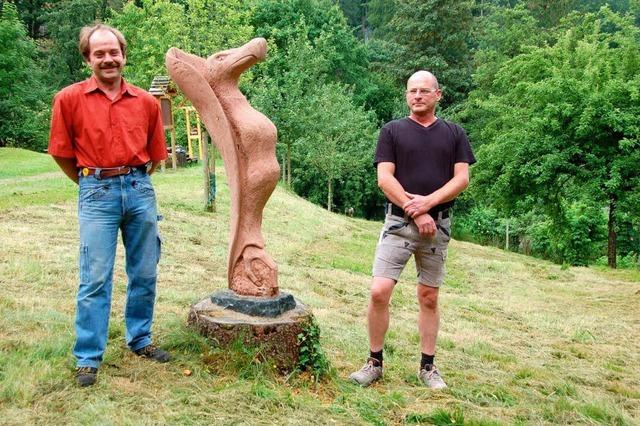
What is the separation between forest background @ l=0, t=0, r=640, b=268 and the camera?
15.0 meters

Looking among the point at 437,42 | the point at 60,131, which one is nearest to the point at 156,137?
the point at 60,131

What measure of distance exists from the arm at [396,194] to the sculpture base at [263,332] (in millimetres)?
1027

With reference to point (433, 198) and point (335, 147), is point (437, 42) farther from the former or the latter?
point (433, 198)

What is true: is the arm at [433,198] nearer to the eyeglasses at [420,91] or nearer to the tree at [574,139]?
the eyeglasses at [420,91]

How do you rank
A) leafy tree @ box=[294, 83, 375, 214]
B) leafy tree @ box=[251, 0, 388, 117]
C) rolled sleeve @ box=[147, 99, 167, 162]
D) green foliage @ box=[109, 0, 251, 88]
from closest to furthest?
rolled sleeve @ box=[147, 99, 167, 162]
green foliage @ box=[109, 0, 251, 88]
leafy tree @ box=[294, 83, 375, 214]
leafy tree @ box=[251, 0, 388, 117]

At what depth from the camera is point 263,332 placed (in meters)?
4.24

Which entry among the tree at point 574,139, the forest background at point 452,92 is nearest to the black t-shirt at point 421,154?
the tree at point 574,139

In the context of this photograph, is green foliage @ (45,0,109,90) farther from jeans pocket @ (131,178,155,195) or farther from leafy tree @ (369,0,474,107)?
jeans pocket @ (131,178,155,195)

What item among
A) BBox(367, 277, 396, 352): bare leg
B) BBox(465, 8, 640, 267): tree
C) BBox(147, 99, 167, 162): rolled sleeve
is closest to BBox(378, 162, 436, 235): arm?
BBox(367, 277, 396, 352): bare leg

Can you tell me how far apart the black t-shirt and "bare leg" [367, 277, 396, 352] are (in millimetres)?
574

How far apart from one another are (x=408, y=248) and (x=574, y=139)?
12344 millimetres

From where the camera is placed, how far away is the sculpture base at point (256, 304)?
14.5 ft

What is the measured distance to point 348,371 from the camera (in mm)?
4691

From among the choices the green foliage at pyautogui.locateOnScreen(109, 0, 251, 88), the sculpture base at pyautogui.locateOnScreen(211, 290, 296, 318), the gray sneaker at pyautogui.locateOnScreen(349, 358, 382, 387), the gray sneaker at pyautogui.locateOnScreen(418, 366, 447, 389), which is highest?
the green foliage at pyautogui.locateOnScreen(109, 0, 251, 88)
